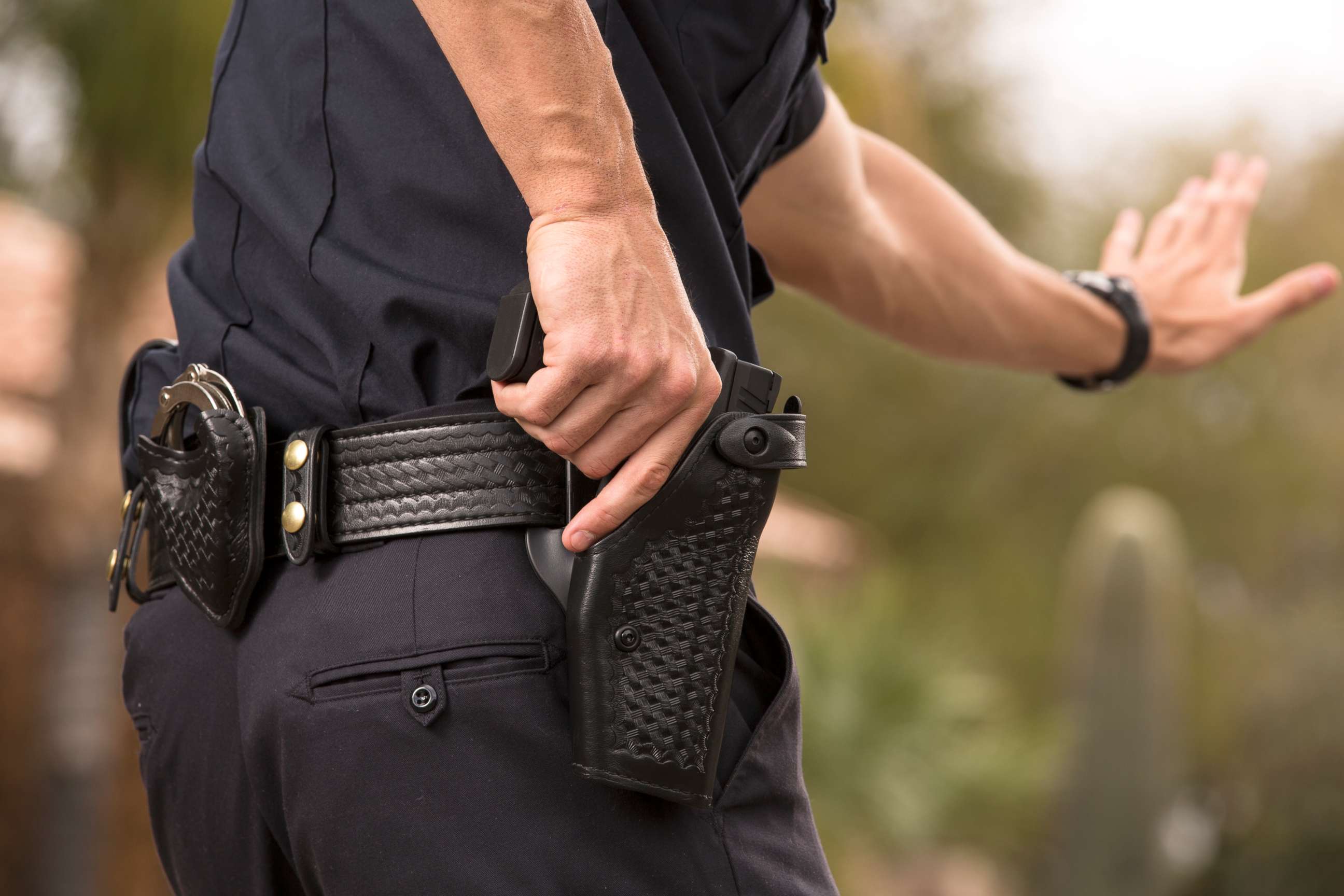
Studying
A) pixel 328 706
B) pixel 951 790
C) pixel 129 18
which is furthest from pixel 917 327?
pixel 951 790

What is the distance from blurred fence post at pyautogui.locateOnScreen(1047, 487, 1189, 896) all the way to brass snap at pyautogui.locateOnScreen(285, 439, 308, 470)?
11.3 meters

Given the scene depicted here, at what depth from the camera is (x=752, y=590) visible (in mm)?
1071

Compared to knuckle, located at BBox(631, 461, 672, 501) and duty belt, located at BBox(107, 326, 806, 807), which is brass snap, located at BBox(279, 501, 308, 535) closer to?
duty belt, located at BBox(107, 326, 806, 807)

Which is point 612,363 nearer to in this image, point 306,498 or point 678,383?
point 678,383

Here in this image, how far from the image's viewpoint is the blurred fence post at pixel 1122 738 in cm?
1123

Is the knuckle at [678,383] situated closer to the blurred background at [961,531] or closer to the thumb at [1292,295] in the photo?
the thumb at [1292,295]

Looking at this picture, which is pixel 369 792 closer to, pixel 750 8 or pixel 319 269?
pixel 319 269

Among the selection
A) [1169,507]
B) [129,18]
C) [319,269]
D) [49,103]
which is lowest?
[1169,507]

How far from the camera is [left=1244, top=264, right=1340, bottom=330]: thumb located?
1.85 meters

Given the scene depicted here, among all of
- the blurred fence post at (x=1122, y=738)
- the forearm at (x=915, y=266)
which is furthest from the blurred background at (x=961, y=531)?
the forearm at (x=915, y=266)

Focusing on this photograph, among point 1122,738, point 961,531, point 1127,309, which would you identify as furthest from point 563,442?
point 961,531

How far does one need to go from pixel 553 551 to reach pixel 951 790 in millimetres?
8561

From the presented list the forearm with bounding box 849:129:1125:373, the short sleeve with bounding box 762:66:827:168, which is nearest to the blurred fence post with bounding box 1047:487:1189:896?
the forearm with bounding box 849:129:1125:373

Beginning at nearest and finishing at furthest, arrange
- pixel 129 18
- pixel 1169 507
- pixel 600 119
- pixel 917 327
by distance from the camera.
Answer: pixel 600 119
pixel 917 327
pixel 129 18
pixel 1169 507
